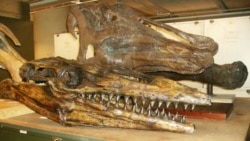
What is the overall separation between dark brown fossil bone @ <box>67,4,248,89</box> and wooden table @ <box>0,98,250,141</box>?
275mm

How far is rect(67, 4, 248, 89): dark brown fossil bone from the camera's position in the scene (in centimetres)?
130

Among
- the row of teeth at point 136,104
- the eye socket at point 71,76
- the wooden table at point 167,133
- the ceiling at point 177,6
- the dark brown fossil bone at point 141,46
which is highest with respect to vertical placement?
the ceiling at point 177,6

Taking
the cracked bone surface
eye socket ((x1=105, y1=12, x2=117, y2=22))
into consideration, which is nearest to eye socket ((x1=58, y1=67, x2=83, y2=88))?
the cracked bone surface

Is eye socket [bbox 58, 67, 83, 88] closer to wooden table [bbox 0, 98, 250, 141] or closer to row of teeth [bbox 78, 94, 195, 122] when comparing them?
row of teeth [bbox 78, 94, 195, 122]

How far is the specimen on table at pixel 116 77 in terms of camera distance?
3.81 feet

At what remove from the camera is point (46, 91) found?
1408 mm

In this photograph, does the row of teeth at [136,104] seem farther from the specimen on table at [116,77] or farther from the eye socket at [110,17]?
the eye socket at [110,17]

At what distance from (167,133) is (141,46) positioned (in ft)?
1.65

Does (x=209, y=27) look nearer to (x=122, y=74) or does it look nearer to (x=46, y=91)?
(x=122, y=74)

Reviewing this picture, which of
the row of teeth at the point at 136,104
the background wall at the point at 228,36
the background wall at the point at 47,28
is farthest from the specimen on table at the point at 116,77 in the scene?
the background wall at the point at 47,28

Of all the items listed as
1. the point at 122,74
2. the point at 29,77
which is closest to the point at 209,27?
the point at 122,74

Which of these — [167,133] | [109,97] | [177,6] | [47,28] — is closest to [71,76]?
[109,97]

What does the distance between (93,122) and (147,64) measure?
430mm

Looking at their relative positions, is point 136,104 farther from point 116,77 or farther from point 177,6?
point 177,6
